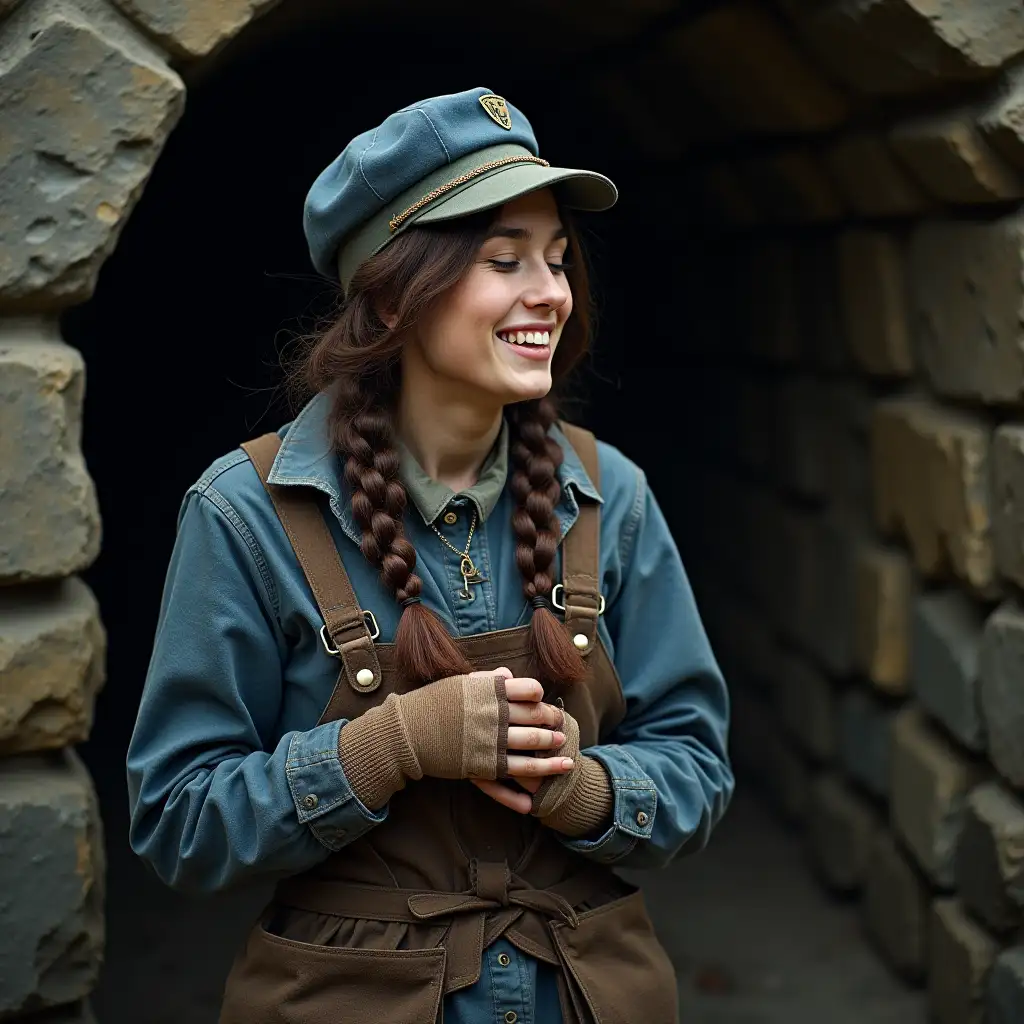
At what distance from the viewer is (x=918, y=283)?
327cm

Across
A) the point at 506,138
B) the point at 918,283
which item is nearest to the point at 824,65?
the point at 918,283

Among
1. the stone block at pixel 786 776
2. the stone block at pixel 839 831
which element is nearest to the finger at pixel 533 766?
the stone block at pixel 839 831

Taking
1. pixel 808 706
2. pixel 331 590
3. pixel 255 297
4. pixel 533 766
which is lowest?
pixel 255 297

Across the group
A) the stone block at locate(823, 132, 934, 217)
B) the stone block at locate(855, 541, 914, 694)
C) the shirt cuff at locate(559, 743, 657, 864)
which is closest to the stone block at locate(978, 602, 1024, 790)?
the stone block at locate(855, 541, 914, 694)

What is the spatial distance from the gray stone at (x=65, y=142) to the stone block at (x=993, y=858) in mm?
2008

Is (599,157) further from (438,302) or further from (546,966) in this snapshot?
(546,966)

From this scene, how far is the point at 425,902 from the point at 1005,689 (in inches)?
54.6

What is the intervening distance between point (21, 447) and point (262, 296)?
11.3 ft

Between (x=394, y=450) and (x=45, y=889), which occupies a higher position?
(x=394, y=450)

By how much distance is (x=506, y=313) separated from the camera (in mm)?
2049

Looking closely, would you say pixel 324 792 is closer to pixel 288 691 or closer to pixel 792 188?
pixel 288 691

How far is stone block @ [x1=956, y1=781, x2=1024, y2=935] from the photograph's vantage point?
284cm

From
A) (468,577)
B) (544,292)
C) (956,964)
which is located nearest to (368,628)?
(468,577)

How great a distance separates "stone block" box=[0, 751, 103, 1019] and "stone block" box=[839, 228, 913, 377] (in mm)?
2062
